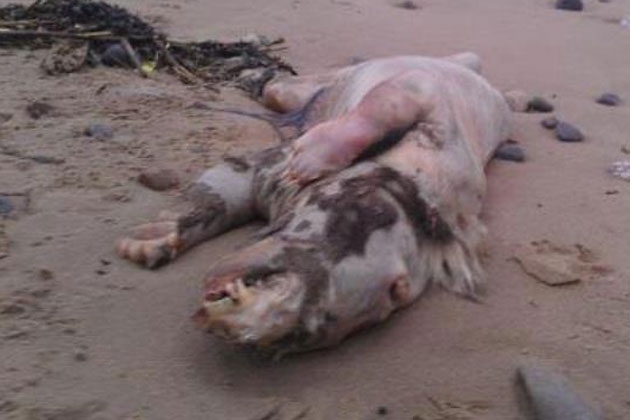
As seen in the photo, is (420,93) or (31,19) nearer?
(420,93)

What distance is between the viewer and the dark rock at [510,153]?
447 cm

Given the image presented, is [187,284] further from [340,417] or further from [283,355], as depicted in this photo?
[340,417]

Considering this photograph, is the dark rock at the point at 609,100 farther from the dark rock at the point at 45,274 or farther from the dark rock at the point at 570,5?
the dark rock at the point at 45,274

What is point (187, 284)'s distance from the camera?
10.2 feet

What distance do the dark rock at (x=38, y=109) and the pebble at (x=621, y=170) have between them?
106 inches

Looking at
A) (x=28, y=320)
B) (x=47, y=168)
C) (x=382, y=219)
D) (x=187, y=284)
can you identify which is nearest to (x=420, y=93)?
(x=382, y=219)

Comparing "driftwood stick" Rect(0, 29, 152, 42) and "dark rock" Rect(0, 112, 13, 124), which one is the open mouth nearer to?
"dark rock" Rect(0, 112, 13, 124)

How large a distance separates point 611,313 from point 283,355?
1.18 metres

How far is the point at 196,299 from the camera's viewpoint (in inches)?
118

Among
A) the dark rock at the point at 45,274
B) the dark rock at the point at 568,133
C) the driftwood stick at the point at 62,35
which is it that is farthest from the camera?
the driftwood stick at the point at 62,35

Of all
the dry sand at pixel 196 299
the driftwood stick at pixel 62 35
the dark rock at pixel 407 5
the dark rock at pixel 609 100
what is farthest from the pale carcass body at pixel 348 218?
the dark rock at pixel 407 5

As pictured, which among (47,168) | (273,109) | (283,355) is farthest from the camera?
(273,109)

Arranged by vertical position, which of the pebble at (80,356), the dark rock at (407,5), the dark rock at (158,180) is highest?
the dark rock at (407,5)

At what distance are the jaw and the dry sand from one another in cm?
19
